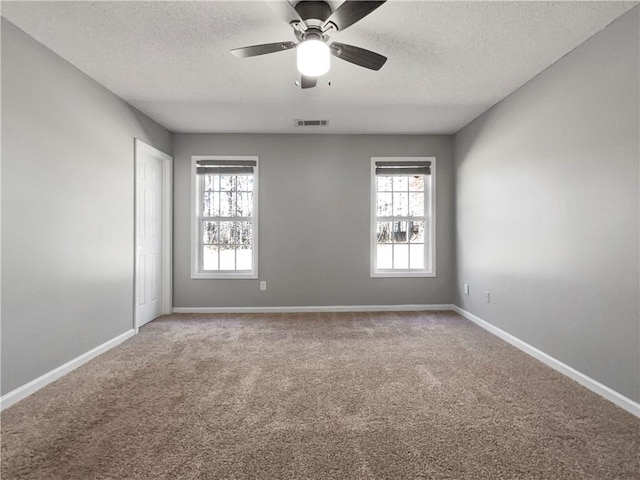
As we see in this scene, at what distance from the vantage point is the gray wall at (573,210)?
2004 millimetres

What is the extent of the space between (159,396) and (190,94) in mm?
2764

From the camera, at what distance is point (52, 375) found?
2375 mm

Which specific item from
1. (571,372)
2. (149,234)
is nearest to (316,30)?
(571,372)

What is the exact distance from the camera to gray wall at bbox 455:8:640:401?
78.9 inches

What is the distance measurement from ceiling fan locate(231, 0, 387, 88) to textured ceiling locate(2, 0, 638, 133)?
0.78ft

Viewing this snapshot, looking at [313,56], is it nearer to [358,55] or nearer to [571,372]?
[358,55]

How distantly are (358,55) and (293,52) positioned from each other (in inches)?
25.0

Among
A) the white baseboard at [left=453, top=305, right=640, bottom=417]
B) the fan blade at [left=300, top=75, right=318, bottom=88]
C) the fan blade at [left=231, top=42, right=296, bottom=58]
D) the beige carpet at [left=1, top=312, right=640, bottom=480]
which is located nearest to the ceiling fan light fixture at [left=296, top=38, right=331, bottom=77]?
the fan blade at [left=231, top=42, right=296, bottom=58]

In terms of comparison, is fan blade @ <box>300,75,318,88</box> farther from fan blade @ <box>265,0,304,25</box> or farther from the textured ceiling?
fan blade @ <box>265,0,304,25</box>

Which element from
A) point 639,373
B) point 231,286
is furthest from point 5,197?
point 639,373

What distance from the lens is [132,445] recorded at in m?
1.64

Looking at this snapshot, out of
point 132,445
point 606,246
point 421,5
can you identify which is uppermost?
point 421,5

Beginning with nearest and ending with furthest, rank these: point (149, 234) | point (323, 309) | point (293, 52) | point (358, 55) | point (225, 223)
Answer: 1. point (358, 55)
2. point (293, 52)
3. point (149, 234)
4. point (323, 309)
5. point (225, 223)

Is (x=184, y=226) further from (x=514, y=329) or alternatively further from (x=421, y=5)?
(x=514, y=329)
